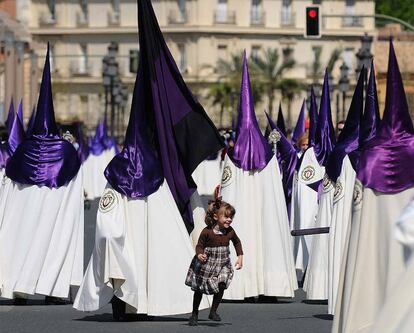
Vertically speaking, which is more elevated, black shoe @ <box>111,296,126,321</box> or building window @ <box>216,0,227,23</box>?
building window @ <box>216,0,227,23</box>

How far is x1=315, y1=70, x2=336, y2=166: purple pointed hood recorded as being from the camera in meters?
19.2

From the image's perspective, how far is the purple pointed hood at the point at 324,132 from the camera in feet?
63.2

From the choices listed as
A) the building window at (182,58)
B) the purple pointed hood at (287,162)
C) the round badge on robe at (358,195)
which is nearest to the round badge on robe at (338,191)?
the round badge on robe at (358,195)

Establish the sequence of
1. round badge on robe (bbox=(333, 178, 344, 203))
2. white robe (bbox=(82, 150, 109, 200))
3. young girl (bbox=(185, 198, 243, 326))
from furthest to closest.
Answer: white robe (bbox=(82, 150, 109, 200)) → round badge on robe (bbox=(333, 178, 344, 203)) → young girl (bbox=(185, 198, 243, 326))

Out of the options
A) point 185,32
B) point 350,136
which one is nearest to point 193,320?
point 350,136

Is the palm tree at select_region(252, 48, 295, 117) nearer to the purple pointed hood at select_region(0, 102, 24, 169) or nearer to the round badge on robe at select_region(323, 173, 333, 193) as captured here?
the purple pointed hood at select_region(0, 102, 24, 169)

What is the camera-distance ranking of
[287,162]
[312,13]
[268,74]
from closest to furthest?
[287,162]
[312,13]
[268,74]

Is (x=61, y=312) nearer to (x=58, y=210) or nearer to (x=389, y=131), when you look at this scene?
(x=58, y=210)

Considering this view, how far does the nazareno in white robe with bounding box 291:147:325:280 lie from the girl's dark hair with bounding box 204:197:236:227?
5.16m

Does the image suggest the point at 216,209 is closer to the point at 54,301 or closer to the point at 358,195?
the point at 358,195

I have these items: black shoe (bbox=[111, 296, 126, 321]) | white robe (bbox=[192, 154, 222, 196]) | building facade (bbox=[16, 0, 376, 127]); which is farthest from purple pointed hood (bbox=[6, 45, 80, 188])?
building facade (bbox=[16, 0, 376, 127])

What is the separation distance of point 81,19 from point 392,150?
107m

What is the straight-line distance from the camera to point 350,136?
16719 mm

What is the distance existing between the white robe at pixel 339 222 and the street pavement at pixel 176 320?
0.33 m
